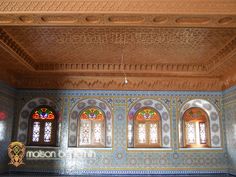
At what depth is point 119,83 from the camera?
9070 millimetres

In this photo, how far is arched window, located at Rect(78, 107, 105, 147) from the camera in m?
9.09

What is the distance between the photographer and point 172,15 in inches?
192

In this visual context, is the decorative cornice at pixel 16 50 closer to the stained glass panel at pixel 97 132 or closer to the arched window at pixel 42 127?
the arched window at pixel 42 127

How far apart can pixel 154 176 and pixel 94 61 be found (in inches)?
154

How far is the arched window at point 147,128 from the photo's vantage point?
9141 mm

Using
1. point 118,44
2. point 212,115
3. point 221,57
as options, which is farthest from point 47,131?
point 221,57

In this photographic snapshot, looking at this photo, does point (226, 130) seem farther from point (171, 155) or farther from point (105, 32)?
point (105, 32)

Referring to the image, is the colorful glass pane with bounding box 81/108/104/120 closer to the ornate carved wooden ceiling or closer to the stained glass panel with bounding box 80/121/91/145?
the stained glass panel with bounding box 80/121/91/145

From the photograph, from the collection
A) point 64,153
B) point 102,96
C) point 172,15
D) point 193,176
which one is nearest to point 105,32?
point 172,15

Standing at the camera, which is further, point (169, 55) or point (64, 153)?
point (64, 153)

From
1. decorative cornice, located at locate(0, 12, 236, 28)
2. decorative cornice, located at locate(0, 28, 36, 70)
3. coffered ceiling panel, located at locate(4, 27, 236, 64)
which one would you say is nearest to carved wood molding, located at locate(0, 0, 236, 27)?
decorative cornice, located at locate(0, 12, 236, 28)

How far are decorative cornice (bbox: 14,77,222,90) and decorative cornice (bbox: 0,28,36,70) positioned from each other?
0.94 metres

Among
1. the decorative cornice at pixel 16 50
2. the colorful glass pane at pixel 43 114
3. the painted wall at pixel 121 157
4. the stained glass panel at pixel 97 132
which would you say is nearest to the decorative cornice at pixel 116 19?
the decorative cornice at pixel 16 50

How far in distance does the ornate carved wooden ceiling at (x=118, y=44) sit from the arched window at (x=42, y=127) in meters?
0.90
